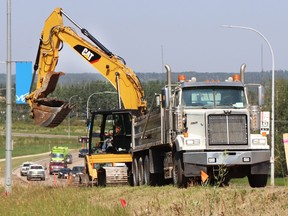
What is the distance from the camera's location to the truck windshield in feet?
83.2

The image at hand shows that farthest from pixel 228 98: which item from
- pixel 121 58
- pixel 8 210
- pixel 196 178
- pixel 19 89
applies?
pixel 19 89

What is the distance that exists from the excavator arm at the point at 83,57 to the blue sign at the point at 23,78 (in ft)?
6.77

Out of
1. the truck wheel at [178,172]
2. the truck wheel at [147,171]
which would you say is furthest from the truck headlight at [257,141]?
the truck wheel at [147,171]

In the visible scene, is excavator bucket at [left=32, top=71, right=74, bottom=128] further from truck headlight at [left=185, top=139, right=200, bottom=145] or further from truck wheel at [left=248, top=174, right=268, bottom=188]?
truck wheel at [left=248, top=174, right=268, bottom=188]

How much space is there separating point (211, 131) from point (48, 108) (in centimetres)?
840

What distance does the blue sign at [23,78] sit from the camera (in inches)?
1436

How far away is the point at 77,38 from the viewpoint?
34500 mm

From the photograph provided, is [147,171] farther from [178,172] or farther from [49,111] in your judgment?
[178,172]

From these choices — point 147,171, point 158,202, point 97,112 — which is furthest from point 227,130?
point 97,112

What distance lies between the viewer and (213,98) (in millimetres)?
25453

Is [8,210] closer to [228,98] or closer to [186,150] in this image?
[186,150]

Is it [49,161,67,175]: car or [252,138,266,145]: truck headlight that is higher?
[252,138,266,145]: truck headlight

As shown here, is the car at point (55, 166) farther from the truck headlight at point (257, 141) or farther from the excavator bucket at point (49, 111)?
the truck headlight at point (257, 141)

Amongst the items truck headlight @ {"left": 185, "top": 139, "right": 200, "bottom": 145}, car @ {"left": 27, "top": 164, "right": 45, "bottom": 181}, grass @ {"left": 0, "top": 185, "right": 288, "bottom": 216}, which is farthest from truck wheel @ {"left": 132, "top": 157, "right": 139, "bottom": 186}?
car @ {"left": 27, "top": 164, "right": 45, "bottom": 181}
